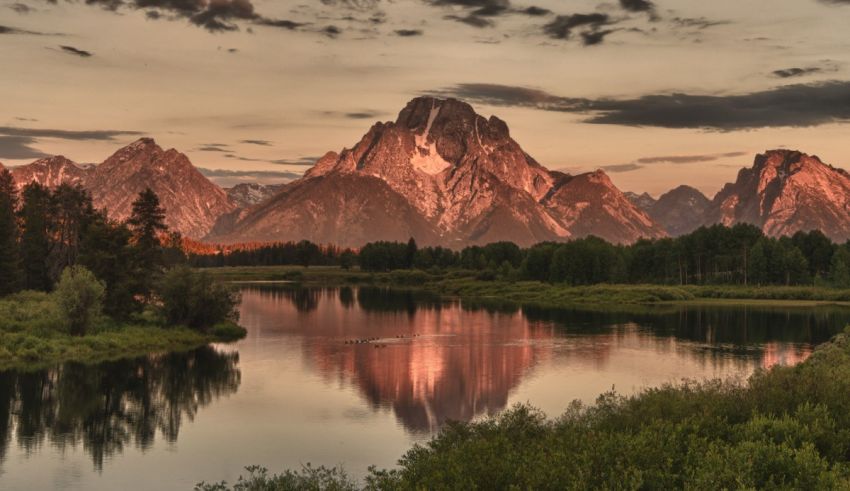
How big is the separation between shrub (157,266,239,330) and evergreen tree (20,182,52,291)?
34.6 m

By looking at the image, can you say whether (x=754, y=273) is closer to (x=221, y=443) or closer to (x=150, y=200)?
(x=150, y=200)

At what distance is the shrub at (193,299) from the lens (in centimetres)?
9656

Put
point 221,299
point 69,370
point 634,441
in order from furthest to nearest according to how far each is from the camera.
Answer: point 221,299 < point 69,370 < point 634,441

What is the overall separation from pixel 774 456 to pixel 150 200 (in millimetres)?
95818

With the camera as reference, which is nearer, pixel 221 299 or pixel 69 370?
pixel 69 370

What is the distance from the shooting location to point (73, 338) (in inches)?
3280

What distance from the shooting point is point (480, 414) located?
195 ft

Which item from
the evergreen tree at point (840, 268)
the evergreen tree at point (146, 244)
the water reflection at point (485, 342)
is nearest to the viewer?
the water reflection at point (485, 342)

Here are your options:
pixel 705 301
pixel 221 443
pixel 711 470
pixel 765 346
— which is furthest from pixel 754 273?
pixel 711 470

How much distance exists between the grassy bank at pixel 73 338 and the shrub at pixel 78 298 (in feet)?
4.62

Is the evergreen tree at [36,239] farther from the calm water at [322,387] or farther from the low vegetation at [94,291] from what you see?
the calm water at [322,387]

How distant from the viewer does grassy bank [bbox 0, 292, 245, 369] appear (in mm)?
77312

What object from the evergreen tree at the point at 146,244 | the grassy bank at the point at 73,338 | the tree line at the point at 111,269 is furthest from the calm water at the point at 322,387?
the evergreen tree at the point at 146,244

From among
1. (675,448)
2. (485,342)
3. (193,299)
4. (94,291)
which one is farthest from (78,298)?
(675,448)
